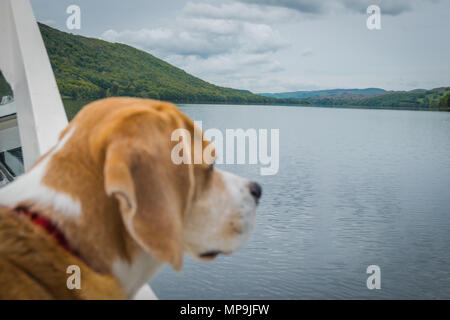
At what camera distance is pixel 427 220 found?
11445 mm

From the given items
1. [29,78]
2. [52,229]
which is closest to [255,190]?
[52,229]

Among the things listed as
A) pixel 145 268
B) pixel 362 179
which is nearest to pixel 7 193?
pixel 145 268

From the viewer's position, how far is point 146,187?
138cm

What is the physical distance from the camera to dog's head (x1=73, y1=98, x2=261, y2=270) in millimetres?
1334

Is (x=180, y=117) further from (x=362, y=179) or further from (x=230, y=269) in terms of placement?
(x=362, y=179)

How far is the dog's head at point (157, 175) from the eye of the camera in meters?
1.33

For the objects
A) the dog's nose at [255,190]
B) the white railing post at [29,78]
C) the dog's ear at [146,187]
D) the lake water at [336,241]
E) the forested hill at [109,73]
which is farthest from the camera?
the forested hill at [109,73]

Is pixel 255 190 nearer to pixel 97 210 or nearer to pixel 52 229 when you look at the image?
pixel 97 210

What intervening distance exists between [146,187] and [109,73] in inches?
1038

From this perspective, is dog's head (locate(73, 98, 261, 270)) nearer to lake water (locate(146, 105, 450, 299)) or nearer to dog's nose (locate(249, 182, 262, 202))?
dog's nose (locate(249, 182, 262, 202))

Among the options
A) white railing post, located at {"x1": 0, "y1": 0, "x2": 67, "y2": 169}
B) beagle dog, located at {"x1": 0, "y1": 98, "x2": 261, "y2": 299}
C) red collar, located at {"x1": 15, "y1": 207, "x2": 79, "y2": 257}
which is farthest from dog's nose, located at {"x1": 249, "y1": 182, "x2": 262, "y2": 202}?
white railing post, located at {"x1": 0, "y1": 0, "x2": 67, "y2": 169}

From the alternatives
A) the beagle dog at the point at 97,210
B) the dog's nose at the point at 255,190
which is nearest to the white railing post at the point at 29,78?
the dog's nose at the point at 255,190

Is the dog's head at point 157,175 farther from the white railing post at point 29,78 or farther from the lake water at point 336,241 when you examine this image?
the lake water at point 336,241

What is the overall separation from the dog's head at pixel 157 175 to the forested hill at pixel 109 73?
15775 mm
